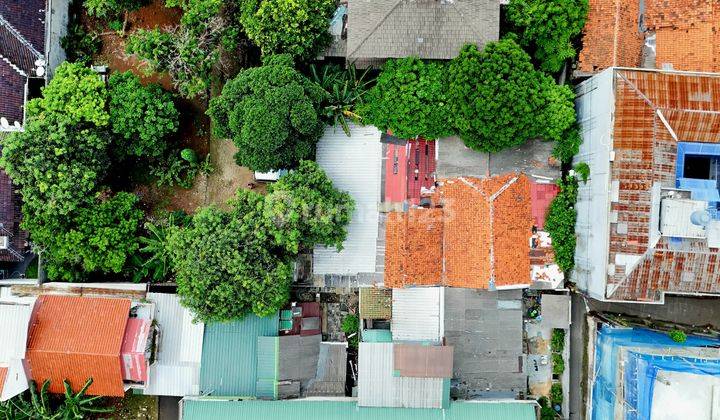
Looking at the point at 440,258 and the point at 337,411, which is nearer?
the point at 337,411

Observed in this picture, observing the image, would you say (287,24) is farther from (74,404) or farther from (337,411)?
(74,404)

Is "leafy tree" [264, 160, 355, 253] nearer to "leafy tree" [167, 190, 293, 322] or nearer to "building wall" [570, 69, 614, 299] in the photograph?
"leafy tree" [167, 190, 293, 322]

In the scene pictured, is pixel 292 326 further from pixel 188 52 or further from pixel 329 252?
pixel 188 52

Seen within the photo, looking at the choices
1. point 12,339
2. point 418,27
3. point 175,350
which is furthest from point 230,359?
point 418,27

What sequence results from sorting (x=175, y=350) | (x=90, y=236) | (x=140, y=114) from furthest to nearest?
(x=175, y=350), (x=140, y=114), (x=90, y=236)

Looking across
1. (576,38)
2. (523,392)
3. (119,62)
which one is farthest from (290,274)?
(576,38)

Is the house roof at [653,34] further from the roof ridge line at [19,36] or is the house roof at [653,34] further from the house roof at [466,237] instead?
the roof ridge line at [19,36]

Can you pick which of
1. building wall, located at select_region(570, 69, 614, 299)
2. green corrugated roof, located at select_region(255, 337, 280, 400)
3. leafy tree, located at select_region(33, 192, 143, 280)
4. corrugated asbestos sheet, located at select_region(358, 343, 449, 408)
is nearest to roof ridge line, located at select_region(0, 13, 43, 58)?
leafy tree, located at select_region(33, 192, 143, 280)
